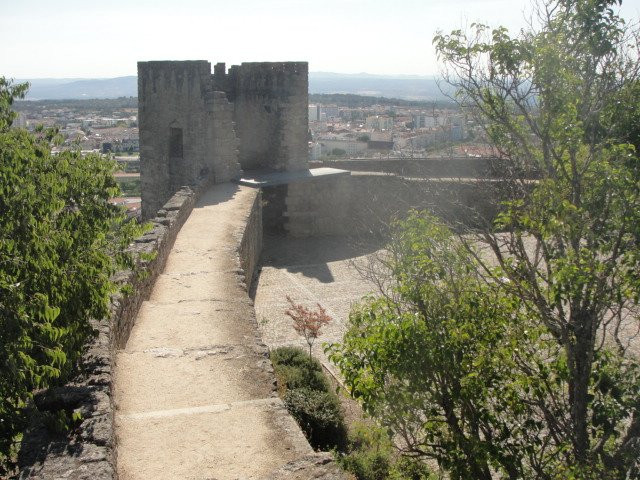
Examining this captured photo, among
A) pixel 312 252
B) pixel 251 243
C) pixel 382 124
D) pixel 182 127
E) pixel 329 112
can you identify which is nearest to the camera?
pixel 251 243

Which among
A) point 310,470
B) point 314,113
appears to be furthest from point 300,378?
point 314,113

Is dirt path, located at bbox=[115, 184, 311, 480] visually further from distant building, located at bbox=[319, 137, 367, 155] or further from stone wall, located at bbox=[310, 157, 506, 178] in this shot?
distant building, located at bbox=[319, 137, 367, 155]

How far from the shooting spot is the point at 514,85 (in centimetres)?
723

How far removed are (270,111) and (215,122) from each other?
2639 millimetres

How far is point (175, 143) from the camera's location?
1823 cm

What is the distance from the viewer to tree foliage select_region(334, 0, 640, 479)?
19.4 feet

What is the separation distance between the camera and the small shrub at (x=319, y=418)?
9.02 metres

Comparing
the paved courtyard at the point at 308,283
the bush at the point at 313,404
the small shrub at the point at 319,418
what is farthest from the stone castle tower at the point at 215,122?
the small shrub at the point at 319,418

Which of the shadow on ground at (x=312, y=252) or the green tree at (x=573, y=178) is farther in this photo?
the shadow on ground at (x=312, y=252)

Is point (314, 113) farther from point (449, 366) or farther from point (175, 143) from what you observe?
point (449, 366)

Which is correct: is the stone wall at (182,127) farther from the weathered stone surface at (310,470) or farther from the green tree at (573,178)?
the weathered stone surface at (310,470)

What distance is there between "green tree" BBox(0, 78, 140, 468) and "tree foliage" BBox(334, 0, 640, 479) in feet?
7.13

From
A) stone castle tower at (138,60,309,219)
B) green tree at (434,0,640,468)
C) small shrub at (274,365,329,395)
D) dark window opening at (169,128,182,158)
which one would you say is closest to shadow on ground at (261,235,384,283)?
stone castle tower at (138,60,309,219)

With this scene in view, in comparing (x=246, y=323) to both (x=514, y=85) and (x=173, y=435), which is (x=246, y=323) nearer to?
(x=173, y=435)
